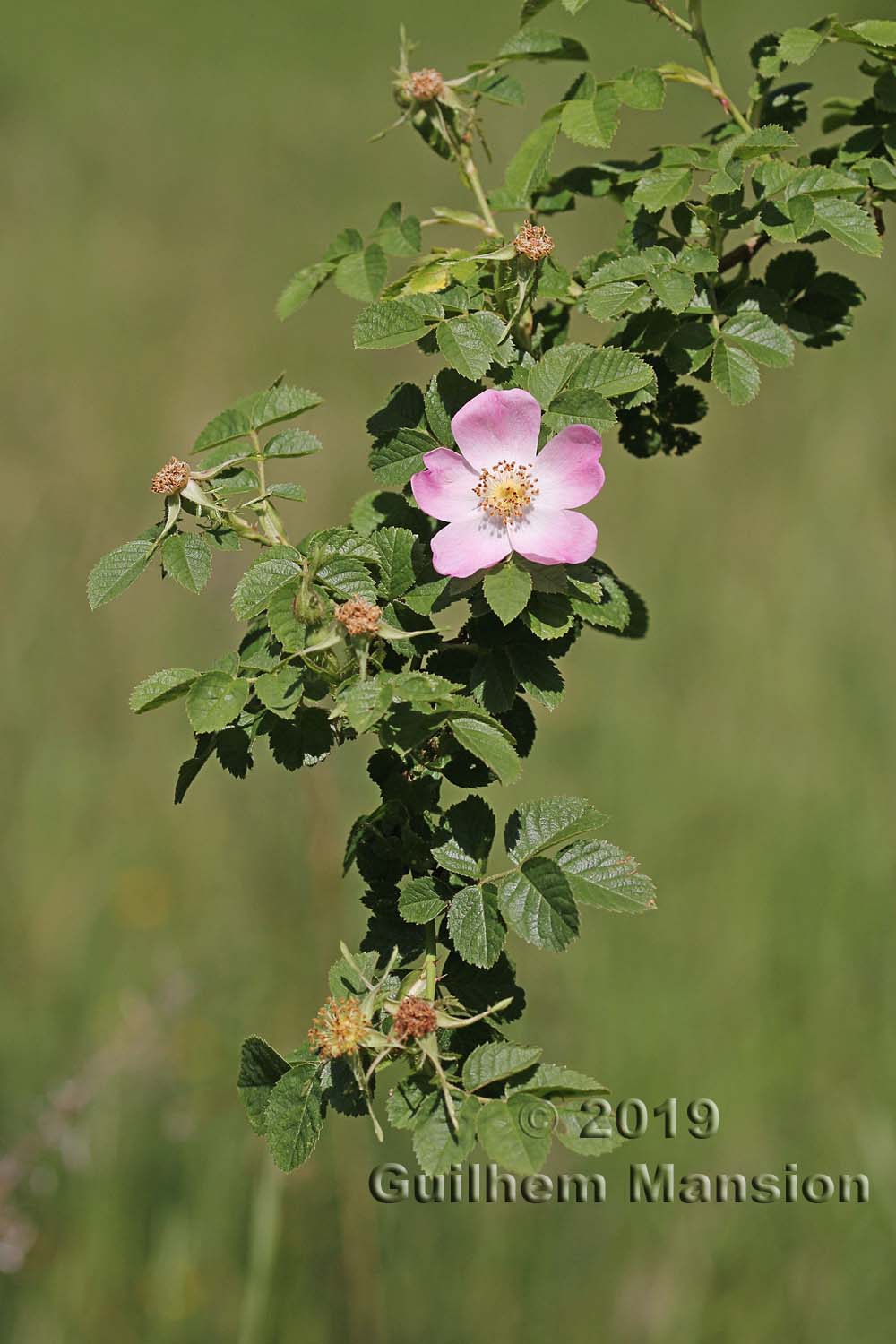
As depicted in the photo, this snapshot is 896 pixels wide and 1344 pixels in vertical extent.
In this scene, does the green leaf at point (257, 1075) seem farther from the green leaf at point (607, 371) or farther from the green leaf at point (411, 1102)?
the green leaf at point (607, 371)

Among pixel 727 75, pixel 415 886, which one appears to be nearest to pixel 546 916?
pixel 415 886

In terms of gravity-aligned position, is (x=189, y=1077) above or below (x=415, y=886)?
above

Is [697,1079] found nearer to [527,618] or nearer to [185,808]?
[185,808]

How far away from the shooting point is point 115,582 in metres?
1.25

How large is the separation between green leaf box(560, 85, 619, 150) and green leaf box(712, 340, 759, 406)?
29cm

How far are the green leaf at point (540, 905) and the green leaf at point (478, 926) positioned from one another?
0.02 m

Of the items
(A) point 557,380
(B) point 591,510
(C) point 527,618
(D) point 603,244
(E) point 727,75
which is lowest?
(C) point 527,618

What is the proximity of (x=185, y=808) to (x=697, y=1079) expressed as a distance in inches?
75.4

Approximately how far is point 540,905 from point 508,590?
0.98 ft

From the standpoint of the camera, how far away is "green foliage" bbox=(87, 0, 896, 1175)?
1101 mm

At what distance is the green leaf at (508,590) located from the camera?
3.64ft

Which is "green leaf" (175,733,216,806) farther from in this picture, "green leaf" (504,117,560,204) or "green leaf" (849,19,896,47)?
"green leaf" (849,19,896,47)

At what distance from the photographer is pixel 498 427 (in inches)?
49.1

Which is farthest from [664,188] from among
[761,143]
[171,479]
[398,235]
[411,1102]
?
[411,1102]
